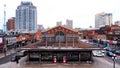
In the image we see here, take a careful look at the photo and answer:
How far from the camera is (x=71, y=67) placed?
131ft

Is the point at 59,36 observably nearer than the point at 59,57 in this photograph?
No

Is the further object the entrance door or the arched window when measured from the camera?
the arched window

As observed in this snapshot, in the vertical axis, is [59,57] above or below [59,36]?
below

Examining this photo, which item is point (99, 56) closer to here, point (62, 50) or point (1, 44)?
point (62, 50)

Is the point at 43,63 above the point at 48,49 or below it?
below

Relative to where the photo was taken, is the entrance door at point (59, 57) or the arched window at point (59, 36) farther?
the arched window at point (59, 36)

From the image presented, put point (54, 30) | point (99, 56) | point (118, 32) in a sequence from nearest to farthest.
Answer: point (99, 56), point (54, 30), point (118, 32)

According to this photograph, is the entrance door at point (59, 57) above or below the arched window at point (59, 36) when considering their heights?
below

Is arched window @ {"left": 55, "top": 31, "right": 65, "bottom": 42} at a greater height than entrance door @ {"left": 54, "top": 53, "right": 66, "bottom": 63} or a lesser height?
greater

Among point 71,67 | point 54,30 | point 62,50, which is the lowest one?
point 71,67

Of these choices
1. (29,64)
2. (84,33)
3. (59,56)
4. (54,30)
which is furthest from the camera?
(84,33)

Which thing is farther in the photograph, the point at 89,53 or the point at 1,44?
the point at 1,44

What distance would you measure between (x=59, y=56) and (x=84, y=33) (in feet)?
332

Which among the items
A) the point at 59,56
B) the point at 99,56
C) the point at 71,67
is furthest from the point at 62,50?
the point at 99,56
